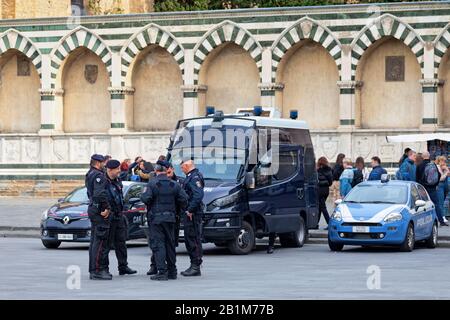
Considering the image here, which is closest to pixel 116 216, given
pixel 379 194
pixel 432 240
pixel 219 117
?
pixel 219 117

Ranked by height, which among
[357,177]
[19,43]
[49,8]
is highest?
[49,8]

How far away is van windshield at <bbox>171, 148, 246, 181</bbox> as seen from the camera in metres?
25.1

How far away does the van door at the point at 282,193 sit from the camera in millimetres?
25312

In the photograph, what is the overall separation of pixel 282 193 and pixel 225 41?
591 inches

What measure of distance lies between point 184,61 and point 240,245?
16.6 meters

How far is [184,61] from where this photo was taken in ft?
134

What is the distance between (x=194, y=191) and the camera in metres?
20.5

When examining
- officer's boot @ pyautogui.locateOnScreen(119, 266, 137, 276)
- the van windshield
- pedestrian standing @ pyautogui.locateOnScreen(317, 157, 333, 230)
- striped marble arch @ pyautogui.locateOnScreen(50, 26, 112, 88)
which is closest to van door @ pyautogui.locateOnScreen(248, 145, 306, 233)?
the van windshield

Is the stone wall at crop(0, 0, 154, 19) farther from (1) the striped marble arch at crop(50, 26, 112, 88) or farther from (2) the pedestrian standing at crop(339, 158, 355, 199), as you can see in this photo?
(2) the pedestrian standing at crop(339, 158, 355, 199)

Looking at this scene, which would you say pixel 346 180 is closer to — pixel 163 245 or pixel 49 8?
pixel 163 245
